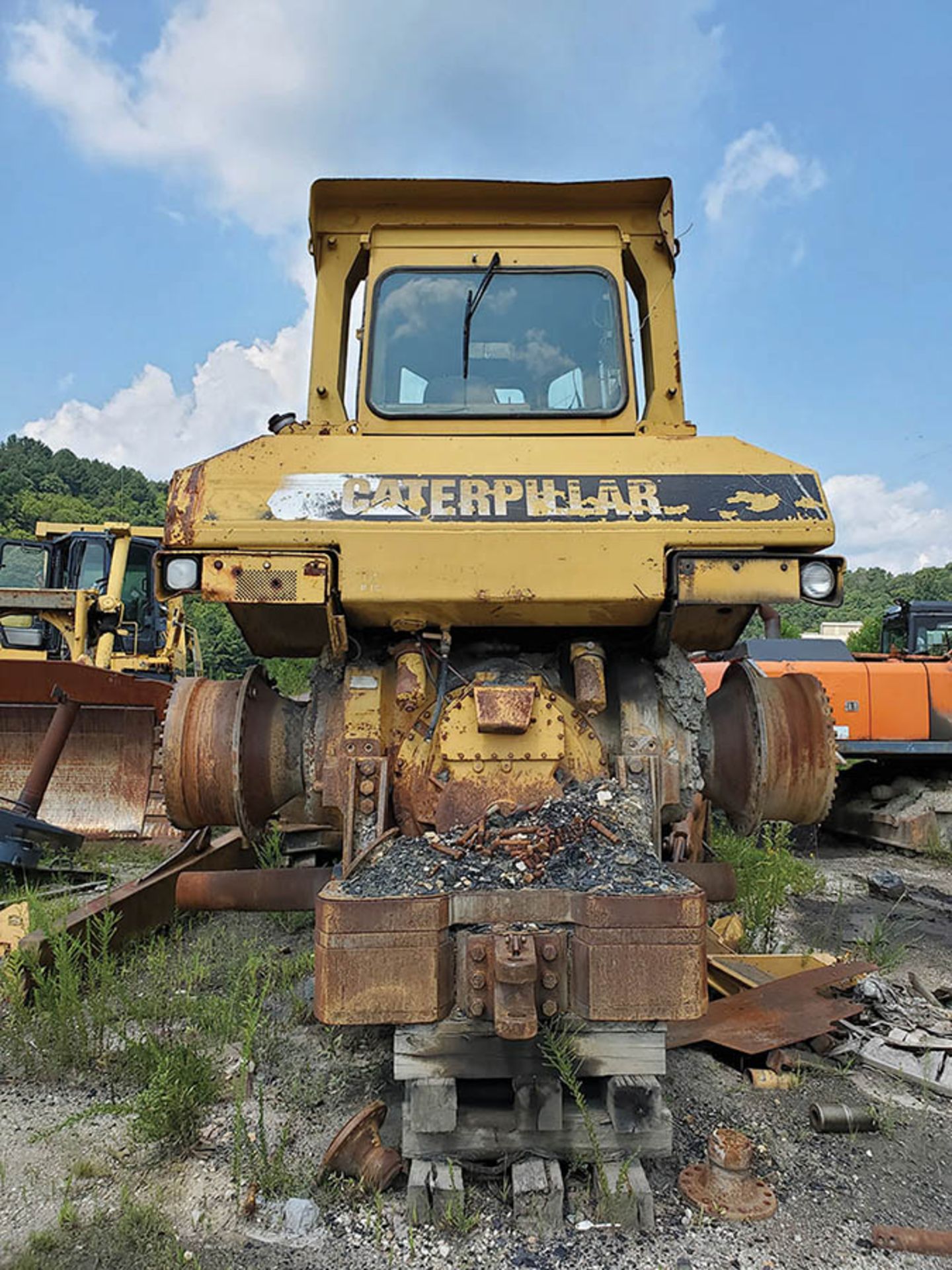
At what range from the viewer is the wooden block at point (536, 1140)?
231 centimetres

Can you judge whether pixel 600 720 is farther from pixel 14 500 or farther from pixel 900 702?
pixel 14 500

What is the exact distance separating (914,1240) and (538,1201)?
3.03ft

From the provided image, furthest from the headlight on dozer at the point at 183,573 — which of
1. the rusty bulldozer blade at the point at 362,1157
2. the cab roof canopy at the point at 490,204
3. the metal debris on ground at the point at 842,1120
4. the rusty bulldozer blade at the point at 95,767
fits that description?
the rusty bulldozer blade at the point at 95,767

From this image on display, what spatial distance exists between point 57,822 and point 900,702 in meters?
7.25

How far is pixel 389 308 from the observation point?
3.87 meters

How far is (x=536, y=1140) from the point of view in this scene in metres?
2.34

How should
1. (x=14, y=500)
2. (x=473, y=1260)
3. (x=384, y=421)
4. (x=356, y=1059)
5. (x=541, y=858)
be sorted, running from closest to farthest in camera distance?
(x=473, y=1260)
(x=541, y=858)
(x=356, y=1059)
(x=384, y=421)
(x=14, y=500)

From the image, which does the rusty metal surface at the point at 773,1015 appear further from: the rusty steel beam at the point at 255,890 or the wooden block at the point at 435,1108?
the rusty steel beam at the point at 255,890

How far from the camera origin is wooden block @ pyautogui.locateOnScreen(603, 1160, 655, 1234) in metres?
2.17

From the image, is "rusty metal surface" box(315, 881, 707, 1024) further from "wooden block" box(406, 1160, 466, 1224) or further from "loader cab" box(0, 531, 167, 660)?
"loader cab" box(0, 531, 167, 660)

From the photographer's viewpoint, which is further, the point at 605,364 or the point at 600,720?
the point at 605,364

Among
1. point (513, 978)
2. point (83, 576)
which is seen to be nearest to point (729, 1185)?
point (513, 978)

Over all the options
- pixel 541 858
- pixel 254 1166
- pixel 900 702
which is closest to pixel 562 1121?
pixel 541 858

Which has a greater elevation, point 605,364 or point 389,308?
point 389,308
